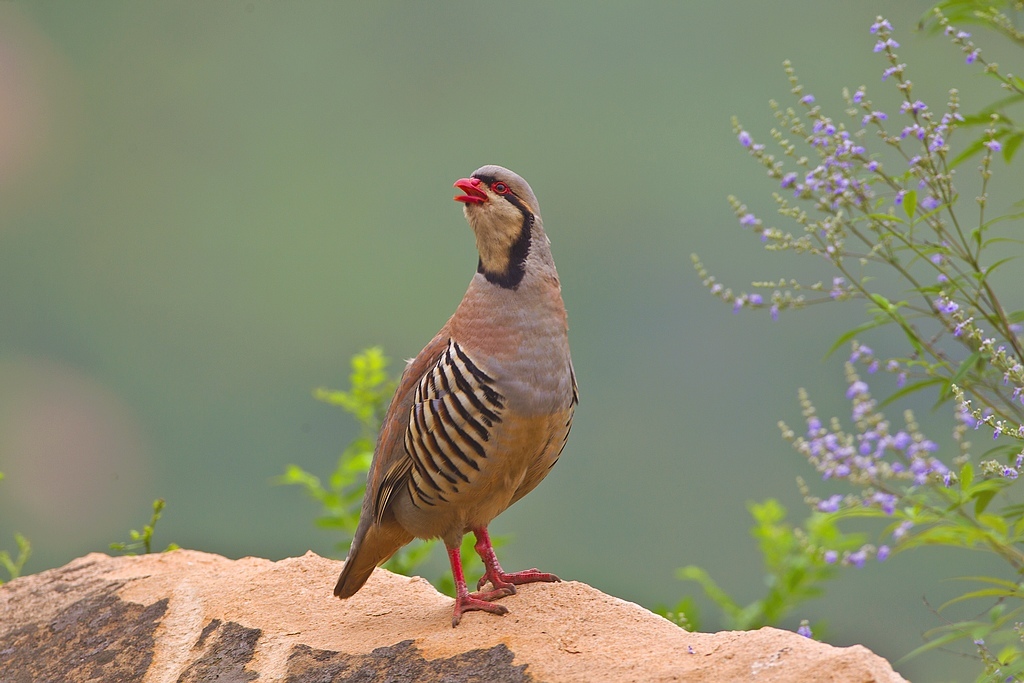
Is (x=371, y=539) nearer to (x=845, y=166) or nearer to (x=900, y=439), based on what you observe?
(x=900, y=439)

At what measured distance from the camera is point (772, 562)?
5047 mm

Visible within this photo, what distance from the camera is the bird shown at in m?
3.16

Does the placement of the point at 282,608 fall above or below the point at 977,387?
below

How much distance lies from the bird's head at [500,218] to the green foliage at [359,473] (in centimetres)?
142

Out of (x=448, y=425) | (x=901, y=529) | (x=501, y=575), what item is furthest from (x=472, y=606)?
(x=901, y=529)

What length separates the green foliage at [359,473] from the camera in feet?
14.8

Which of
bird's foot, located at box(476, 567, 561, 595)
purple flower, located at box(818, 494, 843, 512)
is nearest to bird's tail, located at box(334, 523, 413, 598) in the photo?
bird's foot, located at box(476, 567, 561, 595)

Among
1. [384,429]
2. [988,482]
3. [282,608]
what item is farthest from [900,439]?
[282,608]

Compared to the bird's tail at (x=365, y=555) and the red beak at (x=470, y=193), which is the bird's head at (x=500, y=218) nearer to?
the red beak at (x=470, y=193)

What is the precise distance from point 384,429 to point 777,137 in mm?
1589

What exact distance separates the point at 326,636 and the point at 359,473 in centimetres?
169

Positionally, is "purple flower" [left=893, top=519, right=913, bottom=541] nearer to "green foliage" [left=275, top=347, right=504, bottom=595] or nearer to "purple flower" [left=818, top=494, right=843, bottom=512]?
"purple flower" [left=818, top=494, right=843, bottom=512]

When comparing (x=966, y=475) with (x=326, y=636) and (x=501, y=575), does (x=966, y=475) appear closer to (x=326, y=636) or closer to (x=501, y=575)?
(x=501, y=575)

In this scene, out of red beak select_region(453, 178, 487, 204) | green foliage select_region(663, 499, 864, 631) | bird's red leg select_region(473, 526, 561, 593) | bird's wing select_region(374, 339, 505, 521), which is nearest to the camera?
bird's wing select_region(374, 339, 505, 521)
